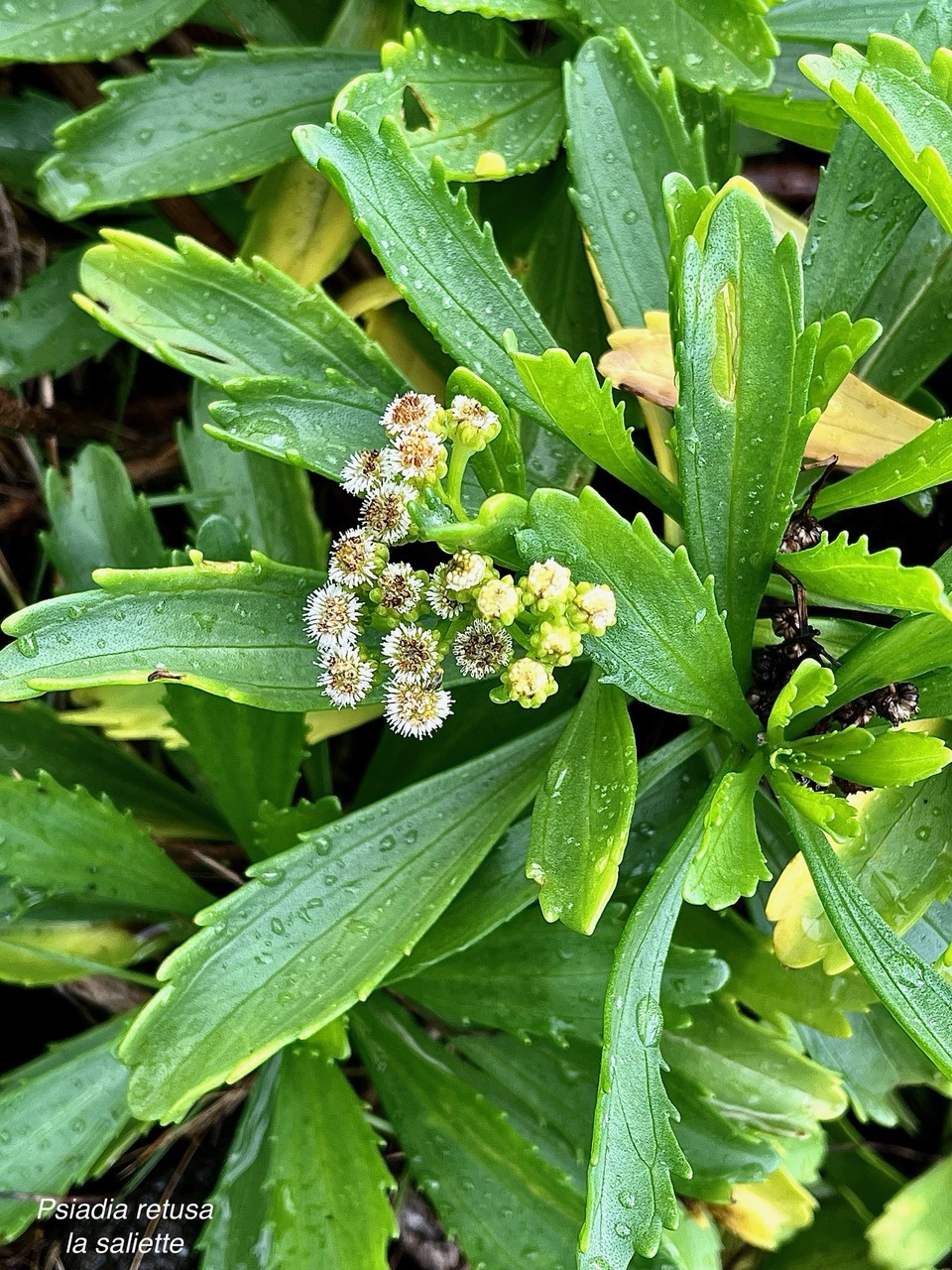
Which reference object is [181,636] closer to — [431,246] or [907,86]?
[431,246]

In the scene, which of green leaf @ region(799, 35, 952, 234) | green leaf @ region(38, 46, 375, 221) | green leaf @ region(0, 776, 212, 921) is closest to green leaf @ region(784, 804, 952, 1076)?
green leaf @ region(799, 35, 952, 234)

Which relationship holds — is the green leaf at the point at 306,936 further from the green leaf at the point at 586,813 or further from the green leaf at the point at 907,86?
the green leaf at the point at 907,86

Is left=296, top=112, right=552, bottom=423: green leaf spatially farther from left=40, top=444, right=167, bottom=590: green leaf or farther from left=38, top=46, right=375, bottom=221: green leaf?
left=40, top=444, right=167, bottom=590: green leaf

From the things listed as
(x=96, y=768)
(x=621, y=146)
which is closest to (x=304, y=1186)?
(x=96, y=768)

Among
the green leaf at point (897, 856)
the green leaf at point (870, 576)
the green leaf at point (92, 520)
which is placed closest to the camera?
the green leaf at point (870, 576)

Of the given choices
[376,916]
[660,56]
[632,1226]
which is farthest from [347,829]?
[660,56]

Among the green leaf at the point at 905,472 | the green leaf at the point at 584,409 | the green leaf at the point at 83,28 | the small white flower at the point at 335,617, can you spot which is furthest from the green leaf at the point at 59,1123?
the green leaf at the point at 83,28
